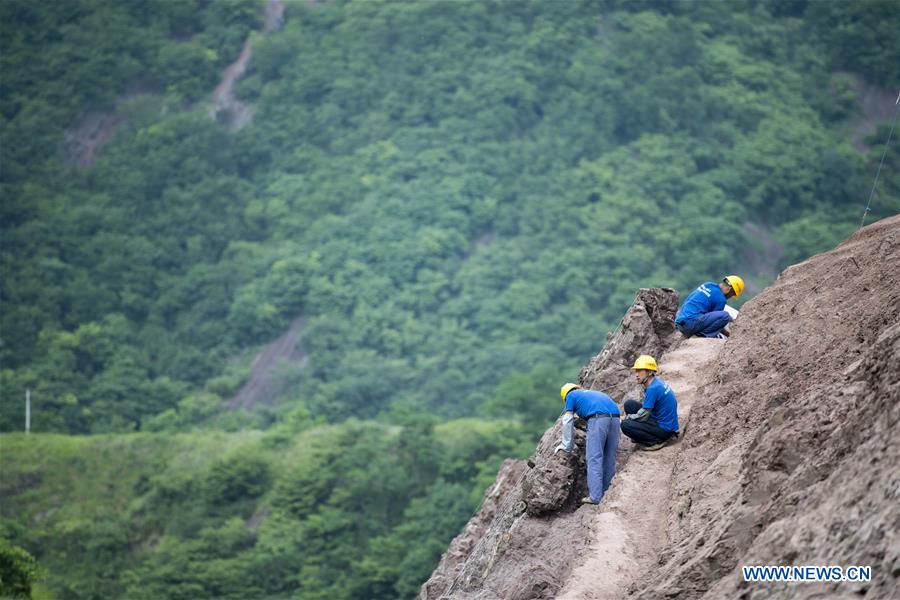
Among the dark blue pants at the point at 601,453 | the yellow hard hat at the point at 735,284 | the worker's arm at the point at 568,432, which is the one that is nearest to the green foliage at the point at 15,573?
the yellow hard hat at the point at 735,284

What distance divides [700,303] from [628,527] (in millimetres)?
4492

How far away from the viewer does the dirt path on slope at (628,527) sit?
1198cm

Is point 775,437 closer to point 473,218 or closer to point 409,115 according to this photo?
point 473,218

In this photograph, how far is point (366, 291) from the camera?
290ft

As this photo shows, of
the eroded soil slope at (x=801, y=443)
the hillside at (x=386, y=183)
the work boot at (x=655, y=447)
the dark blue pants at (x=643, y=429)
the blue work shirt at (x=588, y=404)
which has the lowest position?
the hillside at (x=386, y=183)

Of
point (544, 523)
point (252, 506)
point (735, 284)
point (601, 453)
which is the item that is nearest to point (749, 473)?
point (601, 453)

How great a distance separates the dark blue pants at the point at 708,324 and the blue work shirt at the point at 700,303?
0.06m

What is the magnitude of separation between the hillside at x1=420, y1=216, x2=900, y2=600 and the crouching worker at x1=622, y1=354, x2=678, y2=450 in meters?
0.17

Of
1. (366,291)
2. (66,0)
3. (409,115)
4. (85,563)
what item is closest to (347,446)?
(85,563)

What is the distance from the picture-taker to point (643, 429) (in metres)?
13.9

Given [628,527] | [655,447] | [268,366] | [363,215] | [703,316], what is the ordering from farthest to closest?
[363,215] < [268,366] < [703,316] < [655,447] < [628,527]

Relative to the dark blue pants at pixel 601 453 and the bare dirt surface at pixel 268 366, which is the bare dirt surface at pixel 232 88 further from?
the dark blue pants at pixel 601 453

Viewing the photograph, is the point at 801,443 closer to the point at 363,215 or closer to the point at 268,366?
the point at 268,366

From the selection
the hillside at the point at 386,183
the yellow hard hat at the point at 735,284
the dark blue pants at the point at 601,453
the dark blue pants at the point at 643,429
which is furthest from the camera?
the hillside at the point at 386,183
